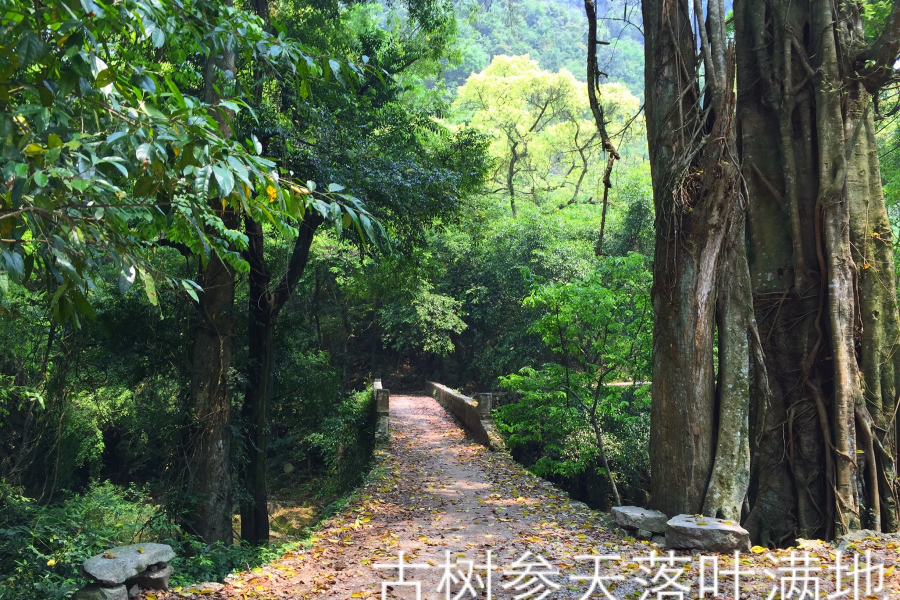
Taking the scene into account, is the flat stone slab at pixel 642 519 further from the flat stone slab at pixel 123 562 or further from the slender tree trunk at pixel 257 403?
the slender tree trunk at pixel 257 403

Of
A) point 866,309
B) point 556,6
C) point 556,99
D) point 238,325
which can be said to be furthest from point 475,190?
point 556,6

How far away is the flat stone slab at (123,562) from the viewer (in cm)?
427

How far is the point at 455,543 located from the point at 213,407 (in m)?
4.01

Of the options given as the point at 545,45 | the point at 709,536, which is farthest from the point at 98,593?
the point at 545,45

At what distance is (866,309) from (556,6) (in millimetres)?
57367

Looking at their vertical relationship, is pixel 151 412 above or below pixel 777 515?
above

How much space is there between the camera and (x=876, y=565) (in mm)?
4527

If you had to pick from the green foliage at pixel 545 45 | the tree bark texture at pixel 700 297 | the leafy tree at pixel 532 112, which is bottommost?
the tree bark texture at pixel 700 297

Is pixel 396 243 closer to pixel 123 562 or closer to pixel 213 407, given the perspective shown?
pixel 213 407

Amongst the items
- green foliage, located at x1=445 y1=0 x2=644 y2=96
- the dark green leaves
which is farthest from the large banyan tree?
green foliage, located at x1=445 y1=0 x2=644 y2=96

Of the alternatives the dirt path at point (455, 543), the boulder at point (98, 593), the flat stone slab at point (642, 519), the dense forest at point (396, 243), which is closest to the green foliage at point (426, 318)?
the dense forest at point (396, 243)

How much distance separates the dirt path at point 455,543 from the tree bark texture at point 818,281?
1.55 metres

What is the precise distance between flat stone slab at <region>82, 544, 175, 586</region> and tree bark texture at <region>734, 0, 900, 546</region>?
6.03 m

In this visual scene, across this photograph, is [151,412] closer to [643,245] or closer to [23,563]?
[23,563]
